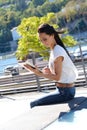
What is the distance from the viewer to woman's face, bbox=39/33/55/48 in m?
2.99

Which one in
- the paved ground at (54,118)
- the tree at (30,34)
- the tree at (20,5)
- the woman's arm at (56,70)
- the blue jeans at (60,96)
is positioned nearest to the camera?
the paved ground at (54,118)

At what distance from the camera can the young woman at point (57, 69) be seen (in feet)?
9.63

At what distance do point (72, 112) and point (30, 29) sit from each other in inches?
968

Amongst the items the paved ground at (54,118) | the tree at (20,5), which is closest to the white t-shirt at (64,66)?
the paved ground at (54,118)

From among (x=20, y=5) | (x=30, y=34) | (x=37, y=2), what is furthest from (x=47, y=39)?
(x=20, y=5)

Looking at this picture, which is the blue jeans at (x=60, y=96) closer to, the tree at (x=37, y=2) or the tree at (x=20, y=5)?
the tree at (x=37, y=2)

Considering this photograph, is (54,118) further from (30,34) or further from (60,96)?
(30,34)

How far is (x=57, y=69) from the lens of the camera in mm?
2908

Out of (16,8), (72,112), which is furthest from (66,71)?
(16,8)

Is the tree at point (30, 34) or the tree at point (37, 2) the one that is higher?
the tree at point (37, 2)

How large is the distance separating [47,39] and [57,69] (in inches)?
10.6

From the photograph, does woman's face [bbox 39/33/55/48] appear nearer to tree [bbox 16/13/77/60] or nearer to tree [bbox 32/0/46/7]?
tree [bbox 16/13/77/60]

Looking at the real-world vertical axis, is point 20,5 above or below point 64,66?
above

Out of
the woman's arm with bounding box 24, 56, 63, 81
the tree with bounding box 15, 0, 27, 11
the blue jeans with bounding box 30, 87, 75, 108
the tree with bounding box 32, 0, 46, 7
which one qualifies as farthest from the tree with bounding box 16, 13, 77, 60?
the tree with bounding box 15, 0, 27, 11
